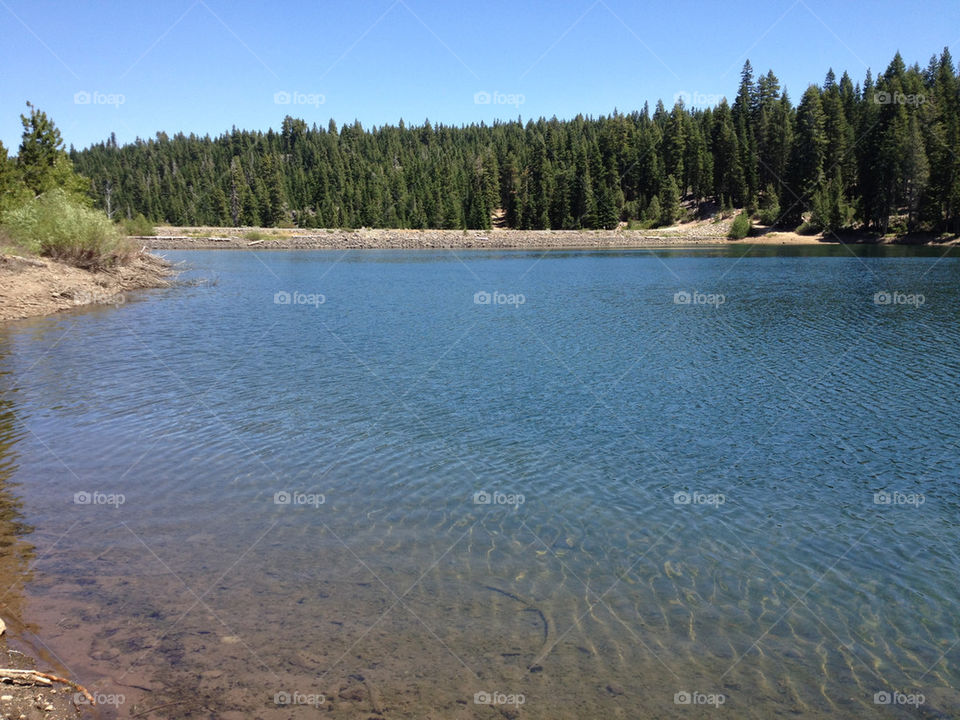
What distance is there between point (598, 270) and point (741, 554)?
198 ft

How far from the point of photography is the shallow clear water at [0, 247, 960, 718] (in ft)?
24.2

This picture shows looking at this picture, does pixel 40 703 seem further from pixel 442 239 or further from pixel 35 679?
pixel 442 239

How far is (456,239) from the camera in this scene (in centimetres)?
12838

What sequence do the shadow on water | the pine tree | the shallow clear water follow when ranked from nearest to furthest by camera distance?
the shallow clear water < the shadow on water < the pine tree

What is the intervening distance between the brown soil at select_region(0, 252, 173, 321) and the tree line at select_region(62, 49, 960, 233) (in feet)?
318

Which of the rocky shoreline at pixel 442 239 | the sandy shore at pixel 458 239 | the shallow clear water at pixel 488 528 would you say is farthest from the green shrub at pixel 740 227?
the shallow clear water at pixel 488 528

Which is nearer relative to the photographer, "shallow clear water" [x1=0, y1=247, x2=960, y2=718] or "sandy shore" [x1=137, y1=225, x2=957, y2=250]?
"shallow clear water" [x1=0, y1=247, x2=960, y2=718]

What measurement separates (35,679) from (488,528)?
6366 mm

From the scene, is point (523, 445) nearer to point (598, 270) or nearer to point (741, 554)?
point (741, 554)

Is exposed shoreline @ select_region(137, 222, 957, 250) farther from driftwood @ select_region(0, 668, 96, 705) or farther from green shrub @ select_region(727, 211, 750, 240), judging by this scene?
driftwood @ select_region(0, 668, 96, 705)

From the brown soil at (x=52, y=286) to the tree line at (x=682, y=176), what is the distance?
9681cm

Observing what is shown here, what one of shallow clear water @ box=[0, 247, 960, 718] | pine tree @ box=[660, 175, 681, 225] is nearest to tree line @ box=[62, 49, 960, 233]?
pine tree @ box=[660, 175, 681, 225]

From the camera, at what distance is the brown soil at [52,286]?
34.8m

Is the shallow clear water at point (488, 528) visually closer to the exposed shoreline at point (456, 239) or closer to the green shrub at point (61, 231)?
the green shrub at point (61, 231)
